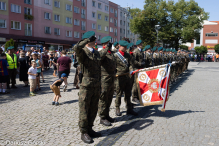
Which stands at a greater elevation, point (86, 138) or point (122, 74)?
point (122, 74)

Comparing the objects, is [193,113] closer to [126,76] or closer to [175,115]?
[175,115]

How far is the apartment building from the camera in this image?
3256cm

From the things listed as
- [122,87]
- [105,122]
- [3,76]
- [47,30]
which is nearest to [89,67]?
[105,122]

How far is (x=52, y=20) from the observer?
39.3 meters

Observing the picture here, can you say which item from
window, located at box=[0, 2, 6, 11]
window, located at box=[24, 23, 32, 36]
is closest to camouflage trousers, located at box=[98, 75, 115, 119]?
window, located at box=[0, 2, 6, 11]

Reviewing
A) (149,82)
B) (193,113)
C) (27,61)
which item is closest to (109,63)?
(149,82)

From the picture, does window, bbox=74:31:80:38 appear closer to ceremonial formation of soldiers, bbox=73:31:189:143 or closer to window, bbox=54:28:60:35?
window, bbox=54:28:60:35

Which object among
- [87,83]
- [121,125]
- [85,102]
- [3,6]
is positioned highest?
[3,6]

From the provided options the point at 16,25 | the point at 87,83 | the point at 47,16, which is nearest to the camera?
the point at 87,83

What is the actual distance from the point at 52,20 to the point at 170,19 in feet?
72.1

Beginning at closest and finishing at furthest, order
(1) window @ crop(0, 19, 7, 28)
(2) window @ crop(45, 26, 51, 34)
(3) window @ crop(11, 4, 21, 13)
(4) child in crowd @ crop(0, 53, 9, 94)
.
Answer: (4) child in crowd @ crop(0, 53, 9, 94), (1) window @ crop(0, 19, 7, 28), (3) window @ crop(11, 4, 21, 13), (2) window @ crop(45, 26, 51, 34)

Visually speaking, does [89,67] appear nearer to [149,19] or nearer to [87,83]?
[87,83]

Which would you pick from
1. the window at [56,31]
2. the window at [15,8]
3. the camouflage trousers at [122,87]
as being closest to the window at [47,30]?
the window at [56,31]

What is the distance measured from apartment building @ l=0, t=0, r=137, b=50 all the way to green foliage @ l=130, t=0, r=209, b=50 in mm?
4490
